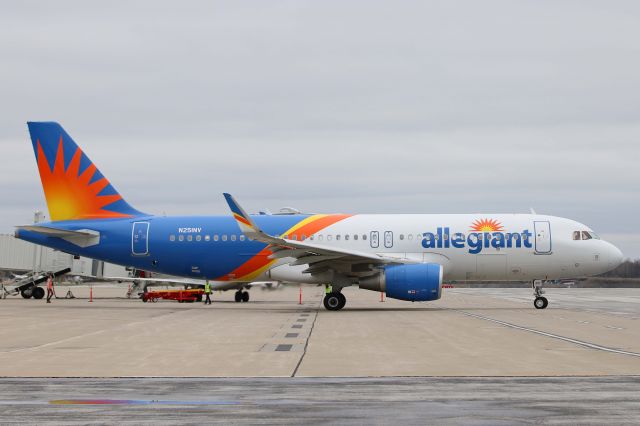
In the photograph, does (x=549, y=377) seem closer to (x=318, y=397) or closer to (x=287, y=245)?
(x=318, y=397)

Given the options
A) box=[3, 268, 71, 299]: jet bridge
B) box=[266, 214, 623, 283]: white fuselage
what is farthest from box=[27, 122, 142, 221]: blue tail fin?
box=[3, 268, 71, 299]: jet bridge

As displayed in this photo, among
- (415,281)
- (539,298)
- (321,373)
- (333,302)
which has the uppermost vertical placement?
(415,281)

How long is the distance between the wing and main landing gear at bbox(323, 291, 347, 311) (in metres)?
1.15

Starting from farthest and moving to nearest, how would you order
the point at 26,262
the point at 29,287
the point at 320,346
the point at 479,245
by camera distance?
the point at 26,262, the point at 29,287, the point at 479,245, the point at 320,346

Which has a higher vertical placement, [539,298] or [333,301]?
[539,298]

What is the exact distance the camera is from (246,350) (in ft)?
55.2

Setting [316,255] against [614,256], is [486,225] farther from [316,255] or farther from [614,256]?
[316,255]

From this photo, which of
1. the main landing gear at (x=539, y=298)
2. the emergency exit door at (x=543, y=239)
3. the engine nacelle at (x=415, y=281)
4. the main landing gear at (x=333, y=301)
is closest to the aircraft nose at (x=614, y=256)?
the emergency exit door at (x=543, y=239)

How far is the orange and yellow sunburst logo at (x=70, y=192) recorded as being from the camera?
36.5 m

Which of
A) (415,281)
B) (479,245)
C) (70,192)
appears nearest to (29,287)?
(70,192)

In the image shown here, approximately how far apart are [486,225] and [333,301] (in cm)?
715

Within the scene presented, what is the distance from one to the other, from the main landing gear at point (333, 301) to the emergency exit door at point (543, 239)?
8461mm

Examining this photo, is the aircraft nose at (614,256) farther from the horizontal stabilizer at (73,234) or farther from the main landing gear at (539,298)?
the horizontal stabilizer at (73,234)

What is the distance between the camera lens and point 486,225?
33.8 meters
